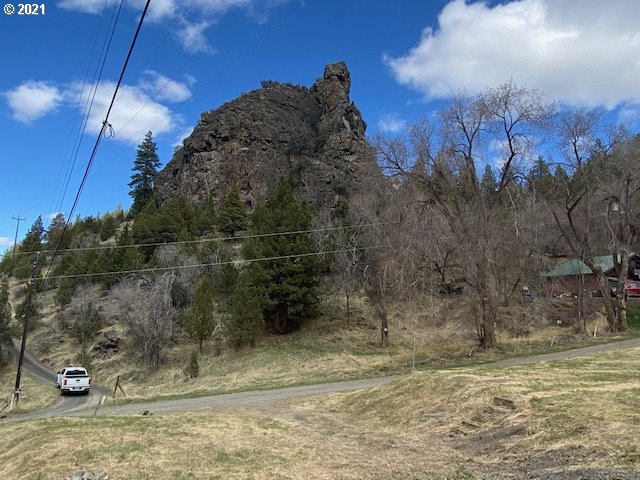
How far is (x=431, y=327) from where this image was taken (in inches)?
1511

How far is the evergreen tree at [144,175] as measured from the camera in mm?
100006

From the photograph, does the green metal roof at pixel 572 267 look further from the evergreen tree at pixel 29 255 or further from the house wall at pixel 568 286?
the evergreen tree at pixel 29 255

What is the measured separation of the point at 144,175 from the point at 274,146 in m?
37.6

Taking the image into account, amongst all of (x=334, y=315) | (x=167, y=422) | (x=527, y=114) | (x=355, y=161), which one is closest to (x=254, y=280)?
(x=334, y=315)

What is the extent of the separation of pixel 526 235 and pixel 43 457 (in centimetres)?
3071

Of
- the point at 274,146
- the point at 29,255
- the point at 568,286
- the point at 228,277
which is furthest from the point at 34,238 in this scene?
the point at 568,286

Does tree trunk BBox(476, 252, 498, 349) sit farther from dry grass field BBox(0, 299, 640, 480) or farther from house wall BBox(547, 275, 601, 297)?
house wall BBox(547, 275, 601, 297)

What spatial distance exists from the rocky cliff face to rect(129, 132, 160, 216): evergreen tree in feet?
37.6

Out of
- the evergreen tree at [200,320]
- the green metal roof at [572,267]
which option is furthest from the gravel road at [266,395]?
the green metal roof at [572,267]

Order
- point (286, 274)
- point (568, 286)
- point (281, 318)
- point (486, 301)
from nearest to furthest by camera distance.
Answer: point (486, 301) < point (286, 274) < point (281, 318) < point (568, 286)

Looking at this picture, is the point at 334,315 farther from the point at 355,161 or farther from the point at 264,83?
the point at 264,83

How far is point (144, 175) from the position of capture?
106 metres

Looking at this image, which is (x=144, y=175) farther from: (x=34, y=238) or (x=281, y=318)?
(x=281, y=318)

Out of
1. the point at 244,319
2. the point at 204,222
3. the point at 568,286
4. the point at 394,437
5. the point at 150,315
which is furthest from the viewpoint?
the point at 204,222
